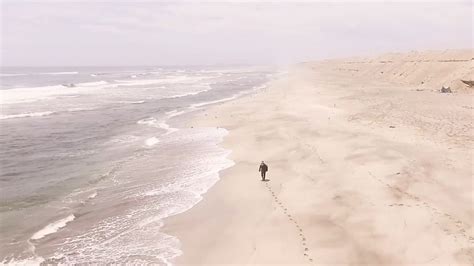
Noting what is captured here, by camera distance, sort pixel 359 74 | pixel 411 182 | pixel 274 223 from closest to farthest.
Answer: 1. pixel 274 223
2. pixel 411 182
3. pixel 359 74

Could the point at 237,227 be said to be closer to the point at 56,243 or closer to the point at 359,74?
the point at 56,243

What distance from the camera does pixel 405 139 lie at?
24.4m

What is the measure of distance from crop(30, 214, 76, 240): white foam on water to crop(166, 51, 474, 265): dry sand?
409 cm

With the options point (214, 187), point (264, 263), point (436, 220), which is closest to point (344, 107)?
point (214, 187)

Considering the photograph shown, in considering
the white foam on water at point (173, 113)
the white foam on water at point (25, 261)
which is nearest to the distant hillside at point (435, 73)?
the white foam on water at point (173, 113)

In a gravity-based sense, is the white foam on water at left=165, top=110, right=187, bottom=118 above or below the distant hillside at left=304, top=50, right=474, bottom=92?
below

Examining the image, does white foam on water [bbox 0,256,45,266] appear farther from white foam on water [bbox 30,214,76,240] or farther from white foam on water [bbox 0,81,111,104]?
white foam on water [bbox 0,81,111,104]

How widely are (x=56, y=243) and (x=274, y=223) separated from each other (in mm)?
7405

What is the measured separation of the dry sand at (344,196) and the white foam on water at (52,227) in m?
4.09

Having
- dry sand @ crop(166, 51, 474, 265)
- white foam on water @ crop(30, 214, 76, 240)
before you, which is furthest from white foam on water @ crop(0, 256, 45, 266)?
dry sand @ crop(166, 51, 474, 265)

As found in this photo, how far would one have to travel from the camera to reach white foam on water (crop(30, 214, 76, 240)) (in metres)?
15.1

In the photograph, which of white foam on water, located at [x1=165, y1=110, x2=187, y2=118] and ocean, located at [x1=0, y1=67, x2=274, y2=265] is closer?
ocean, located at [x1=0, y1=67, x2=274, y2=265]

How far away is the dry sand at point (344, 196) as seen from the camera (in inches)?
504

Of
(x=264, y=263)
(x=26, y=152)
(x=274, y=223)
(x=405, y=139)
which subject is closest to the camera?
(x=264, y=263)
